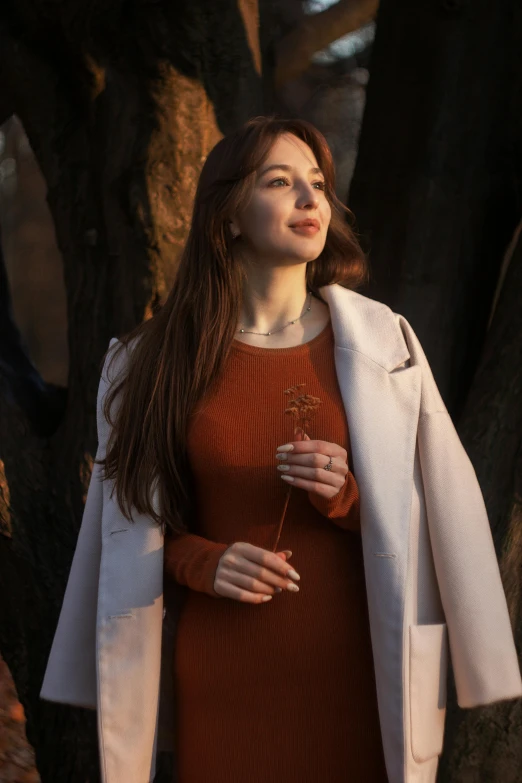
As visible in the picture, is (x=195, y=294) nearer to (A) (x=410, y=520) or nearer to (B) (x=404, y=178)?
(A) (x=410, y=520)

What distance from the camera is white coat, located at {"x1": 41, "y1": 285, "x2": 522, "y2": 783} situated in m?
2.43

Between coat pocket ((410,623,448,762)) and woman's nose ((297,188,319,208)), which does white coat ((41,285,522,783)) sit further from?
woman's nose ((297,188,319,208))

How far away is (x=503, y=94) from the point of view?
3.86 meters

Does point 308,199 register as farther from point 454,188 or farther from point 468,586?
point 454,188

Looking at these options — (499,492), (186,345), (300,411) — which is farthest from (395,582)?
(499,492)

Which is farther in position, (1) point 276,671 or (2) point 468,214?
(2) point 468,214

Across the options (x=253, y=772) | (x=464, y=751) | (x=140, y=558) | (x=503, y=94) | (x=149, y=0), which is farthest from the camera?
(x=503, y=94)

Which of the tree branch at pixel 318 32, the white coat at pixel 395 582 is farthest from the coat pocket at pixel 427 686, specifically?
the tree branch at pixel 318 32

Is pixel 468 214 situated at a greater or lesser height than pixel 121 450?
greater

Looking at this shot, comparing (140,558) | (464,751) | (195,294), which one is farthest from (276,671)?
(464,751)

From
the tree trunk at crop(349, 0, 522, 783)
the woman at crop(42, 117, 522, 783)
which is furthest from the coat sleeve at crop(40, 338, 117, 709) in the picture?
the tree trunk at crop(349, 0, 522, 783)

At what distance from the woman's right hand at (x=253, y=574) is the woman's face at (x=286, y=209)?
29.6 inches

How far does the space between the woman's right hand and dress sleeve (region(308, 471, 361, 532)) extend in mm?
135

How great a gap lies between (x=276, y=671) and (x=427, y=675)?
1.16 feet
